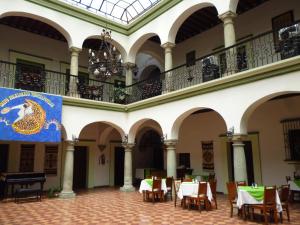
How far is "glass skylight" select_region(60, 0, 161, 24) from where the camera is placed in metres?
12.8

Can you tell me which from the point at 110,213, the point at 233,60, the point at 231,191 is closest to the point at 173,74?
the point at 233,60

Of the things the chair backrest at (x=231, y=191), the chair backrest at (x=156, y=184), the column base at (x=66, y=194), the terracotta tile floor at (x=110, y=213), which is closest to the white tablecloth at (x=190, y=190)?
the terracotta tile floor at (x=110, y=213)

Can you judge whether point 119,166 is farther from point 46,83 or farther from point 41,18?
point 41,18

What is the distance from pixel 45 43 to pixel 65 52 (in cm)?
103

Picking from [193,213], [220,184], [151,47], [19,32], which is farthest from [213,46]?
[19,32]

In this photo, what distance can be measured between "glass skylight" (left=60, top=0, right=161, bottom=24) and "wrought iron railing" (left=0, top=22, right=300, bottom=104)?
3.39 m

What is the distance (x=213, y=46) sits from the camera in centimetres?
1255

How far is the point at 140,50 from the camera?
47.0 ft

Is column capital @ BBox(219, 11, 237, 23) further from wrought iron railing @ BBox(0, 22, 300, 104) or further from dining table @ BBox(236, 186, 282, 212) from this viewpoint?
dining table @ BBox(236, 186, 282, 212)

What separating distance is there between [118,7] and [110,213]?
965 cm

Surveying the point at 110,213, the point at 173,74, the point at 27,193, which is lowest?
the point at 110,213

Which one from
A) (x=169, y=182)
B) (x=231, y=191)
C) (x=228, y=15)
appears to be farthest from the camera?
(x=169, y=182)

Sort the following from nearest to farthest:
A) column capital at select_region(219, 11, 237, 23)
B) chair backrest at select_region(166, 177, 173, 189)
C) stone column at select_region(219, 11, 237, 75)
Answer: stone column at select_region(219, 11, 237, 75)
column capital at select_region(219, 11, 237, 23)
chair backrest at select_region(166, 177, 173, 189)

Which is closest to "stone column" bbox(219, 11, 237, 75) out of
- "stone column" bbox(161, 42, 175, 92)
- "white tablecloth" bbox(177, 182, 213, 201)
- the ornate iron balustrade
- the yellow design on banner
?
"stone column" bbox(161, 42, 175, 92)
